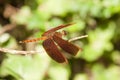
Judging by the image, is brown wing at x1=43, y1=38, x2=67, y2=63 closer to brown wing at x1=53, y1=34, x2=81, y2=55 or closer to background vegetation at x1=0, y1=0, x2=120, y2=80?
brown wing at x1=53, y1=34, x2=81, y2=55

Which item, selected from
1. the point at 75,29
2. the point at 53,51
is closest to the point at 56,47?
the point at 53,51

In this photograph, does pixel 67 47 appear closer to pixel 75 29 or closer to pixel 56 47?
pixel 56 47

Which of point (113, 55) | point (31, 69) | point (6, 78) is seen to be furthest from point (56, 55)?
point (113, 55)

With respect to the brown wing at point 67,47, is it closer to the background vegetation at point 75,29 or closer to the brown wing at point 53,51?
the brown wing at point 53,51

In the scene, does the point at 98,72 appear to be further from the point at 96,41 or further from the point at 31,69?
Answer: the point at 31,69

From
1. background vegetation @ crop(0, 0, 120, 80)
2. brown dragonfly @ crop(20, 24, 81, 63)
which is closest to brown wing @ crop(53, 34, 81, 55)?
brown dragonfly @ crop(20, 24, 81, 63)

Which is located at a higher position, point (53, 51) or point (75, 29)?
point (53, 51)

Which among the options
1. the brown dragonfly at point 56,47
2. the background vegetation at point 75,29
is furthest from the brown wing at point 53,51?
the background vegetation at point 75,29
